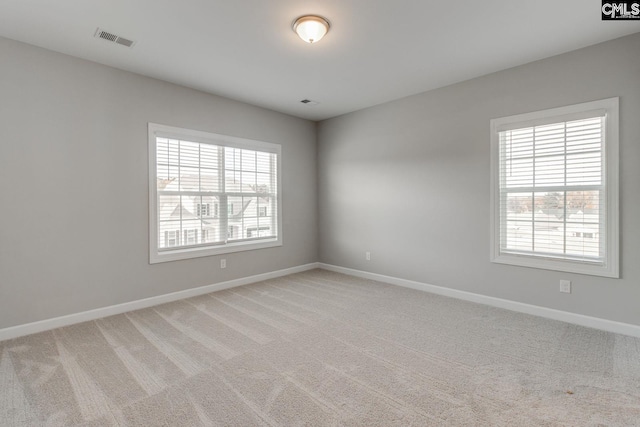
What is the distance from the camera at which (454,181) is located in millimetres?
3922

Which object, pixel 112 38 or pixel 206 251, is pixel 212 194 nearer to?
pixel 206 251

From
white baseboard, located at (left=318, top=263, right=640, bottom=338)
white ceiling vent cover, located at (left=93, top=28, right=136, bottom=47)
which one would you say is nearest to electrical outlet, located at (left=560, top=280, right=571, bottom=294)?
white baseboard, located at (left=318, top=263, right=640, bottom=338)

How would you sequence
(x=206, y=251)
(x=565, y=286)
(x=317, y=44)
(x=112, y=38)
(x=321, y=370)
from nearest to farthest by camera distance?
(x=321, y=370), (x=112, y=38), (x=317, y=44), (x=565, y=286), (x=206, y=251)

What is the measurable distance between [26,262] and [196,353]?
6.44 feet

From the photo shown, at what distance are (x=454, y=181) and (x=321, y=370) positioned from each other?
9.56ft

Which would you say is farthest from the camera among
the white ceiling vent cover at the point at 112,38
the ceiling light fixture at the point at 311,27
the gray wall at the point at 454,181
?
the gray wall at the point at 454,181

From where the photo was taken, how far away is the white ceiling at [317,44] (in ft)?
7.75

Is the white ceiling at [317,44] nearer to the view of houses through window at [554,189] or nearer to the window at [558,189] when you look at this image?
the window at [558,189]

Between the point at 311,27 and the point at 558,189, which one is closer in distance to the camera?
the point at 311,27

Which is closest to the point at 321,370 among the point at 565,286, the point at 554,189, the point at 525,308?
the point at 525,308

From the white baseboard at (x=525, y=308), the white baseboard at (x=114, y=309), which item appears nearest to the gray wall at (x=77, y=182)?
the white baseboard at (x=114, y=309)

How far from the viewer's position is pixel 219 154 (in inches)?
170

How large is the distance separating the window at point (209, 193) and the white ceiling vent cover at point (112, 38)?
0.99 m

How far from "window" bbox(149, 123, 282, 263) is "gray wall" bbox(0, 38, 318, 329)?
14cm
